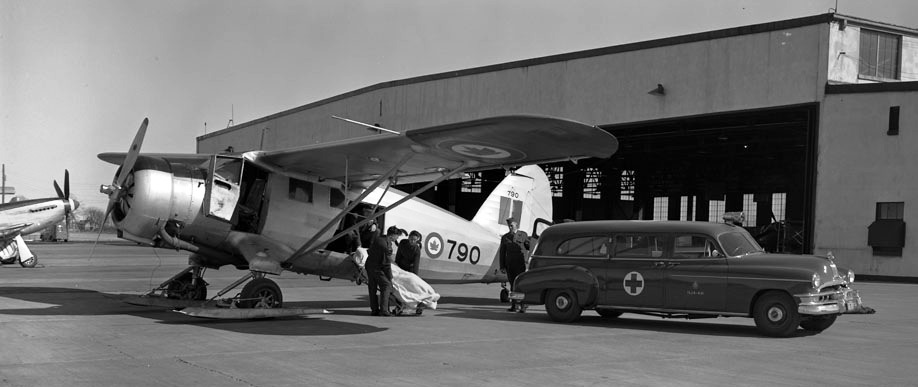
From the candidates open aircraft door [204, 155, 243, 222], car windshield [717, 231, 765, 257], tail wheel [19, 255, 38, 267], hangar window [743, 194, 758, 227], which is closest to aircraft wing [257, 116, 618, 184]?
open aircraft door [204, 155, 243, 222]

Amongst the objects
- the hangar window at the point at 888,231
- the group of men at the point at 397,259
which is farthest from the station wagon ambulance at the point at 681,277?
the hangar window at the point at 888,231

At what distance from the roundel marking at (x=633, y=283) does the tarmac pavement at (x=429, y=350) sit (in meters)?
0.57

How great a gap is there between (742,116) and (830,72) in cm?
346

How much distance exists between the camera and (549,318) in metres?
14.0

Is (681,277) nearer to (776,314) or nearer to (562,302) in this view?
(776,314)

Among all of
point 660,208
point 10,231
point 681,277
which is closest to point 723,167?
point 660,208

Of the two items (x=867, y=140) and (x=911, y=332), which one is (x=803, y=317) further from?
(x=867, y=140)

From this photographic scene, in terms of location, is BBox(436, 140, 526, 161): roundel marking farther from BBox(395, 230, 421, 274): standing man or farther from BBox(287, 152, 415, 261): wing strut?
BBox(395, 230, 421, 274): standing man

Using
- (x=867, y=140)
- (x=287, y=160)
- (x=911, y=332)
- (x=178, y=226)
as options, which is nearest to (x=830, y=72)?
(x=867, y=140)

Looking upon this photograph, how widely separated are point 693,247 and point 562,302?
217 centimetres

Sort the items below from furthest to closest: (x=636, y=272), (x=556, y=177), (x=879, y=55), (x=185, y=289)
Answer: (x=556, y=177) < (x=879, y=55) < (x=185, y=289) < (x=636, y=272)

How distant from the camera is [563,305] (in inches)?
536

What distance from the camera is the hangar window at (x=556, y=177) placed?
49.6 meters

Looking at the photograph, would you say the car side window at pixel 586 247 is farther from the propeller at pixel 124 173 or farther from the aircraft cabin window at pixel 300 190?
the propeller at pixel 124 173
